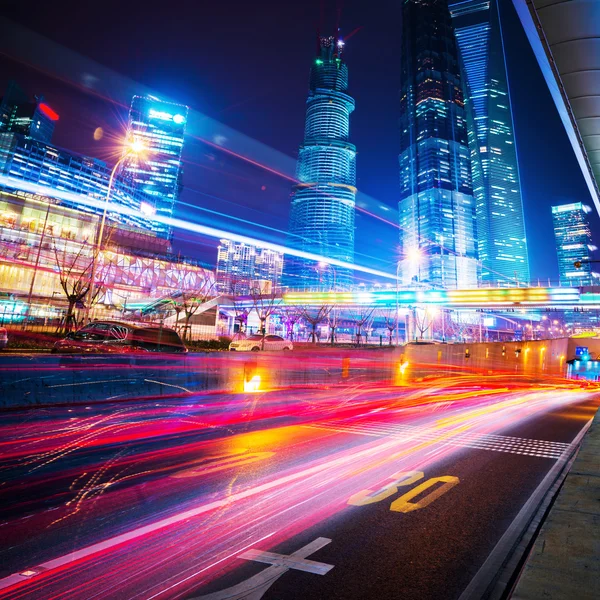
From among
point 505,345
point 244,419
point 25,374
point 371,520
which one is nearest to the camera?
point 371,520

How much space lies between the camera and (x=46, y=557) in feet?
10.4

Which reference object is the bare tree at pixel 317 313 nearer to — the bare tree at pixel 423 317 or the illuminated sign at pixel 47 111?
the bare tree at pixel 423 317

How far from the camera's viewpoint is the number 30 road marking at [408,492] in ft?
15.7

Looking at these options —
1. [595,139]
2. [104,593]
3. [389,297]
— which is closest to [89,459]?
[104,593]

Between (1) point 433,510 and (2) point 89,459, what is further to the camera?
(2) point 89,459

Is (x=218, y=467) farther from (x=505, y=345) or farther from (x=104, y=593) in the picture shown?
(x=505, y=345)

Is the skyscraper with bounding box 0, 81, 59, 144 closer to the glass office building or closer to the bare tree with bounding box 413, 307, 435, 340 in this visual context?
the glass office building

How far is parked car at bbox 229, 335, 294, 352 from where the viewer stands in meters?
31.1

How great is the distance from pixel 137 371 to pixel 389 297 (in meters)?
59.9

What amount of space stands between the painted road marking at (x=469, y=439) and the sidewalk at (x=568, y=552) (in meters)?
3.69

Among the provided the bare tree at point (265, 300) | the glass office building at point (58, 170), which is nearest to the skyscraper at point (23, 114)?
the glass office building at point (58, 170)

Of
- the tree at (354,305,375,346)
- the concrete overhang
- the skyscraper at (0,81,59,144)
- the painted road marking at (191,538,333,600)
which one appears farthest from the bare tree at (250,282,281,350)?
the skyscraper at (0,81,59,144)

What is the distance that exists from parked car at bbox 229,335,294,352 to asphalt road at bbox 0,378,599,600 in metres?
21.6

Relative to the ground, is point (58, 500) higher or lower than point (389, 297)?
lower
